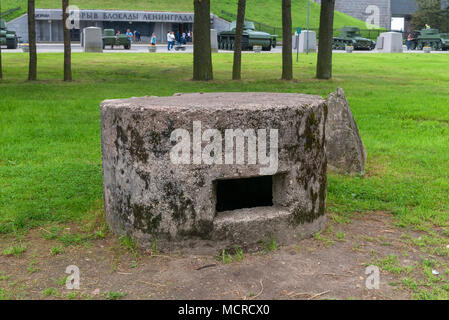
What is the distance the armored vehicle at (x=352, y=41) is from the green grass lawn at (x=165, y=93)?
20793 millimetres


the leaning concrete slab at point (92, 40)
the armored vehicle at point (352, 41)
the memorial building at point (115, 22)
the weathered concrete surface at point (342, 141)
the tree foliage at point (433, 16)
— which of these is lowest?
the weathered concrete surface at point (342, 141)

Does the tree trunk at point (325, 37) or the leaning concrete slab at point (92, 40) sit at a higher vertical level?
the leaning concrete slab at point (92, 40)

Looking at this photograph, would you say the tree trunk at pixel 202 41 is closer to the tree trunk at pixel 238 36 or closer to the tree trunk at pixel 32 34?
the tree trunk at pixel 238 36

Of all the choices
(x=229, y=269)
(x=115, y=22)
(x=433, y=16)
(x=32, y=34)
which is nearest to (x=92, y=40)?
(x=32, y=34)

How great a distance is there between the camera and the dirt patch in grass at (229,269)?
3.58m

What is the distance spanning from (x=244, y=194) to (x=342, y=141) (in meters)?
1.90

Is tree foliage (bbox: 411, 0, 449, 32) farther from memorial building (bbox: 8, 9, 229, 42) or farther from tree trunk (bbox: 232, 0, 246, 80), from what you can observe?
tree trunk (bbox: 232, 0, 246, 80)

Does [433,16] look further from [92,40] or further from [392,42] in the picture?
[92,40]

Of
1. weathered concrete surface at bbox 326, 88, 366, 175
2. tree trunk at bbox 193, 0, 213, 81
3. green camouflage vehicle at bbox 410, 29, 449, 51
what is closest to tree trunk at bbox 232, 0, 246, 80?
tree trunk at bbox 193, 0, 213, 81

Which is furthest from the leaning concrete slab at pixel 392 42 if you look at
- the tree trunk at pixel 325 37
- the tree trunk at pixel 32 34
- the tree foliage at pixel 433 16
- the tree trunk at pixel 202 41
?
the tree trunk at pixel 32 34

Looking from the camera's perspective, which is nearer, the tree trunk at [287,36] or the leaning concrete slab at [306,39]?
the tree trunk at [287,36]

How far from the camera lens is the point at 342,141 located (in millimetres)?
6426

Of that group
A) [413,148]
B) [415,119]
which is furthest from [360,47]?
[413,148]

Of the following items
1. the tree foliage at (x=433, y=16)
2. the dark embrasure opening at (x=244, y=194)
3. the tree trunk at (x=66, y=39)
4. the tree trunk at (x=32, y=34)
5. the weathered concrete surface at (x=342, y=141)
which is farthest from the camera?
the tree foliage at (x=433, y=16)
